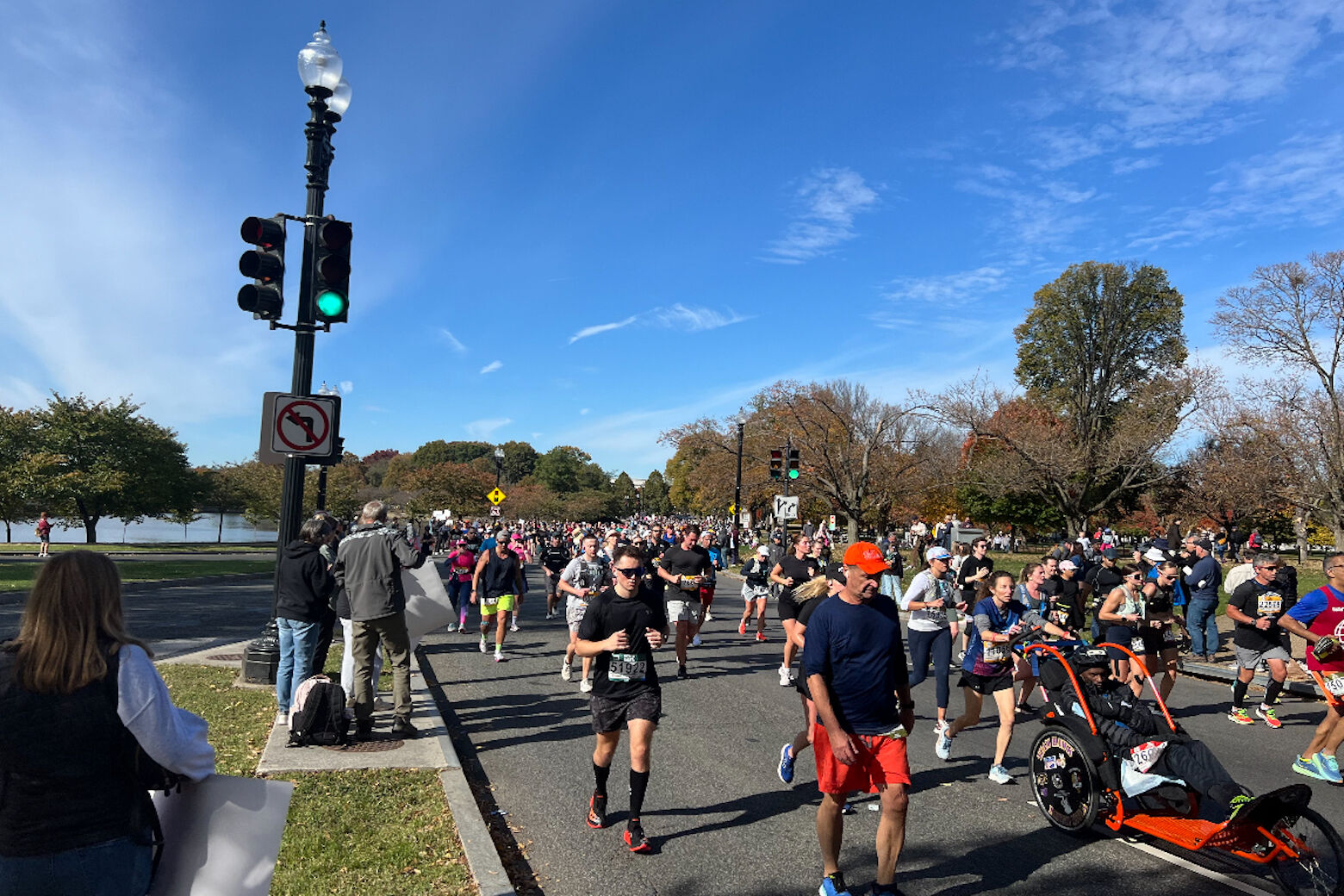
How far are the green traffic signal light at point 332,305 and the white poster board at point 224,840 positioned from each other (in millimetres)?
5634

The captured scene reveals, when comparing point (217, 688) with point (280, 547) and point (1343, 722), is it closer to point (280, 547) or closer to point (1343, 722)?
point (280, 547)

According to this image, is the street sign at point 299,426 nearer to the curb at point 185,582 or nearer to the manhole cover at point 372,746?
the manhole cover at point 372,746

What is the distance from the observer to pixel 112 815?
248 centimetres

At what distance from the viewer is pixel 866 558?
4.52m

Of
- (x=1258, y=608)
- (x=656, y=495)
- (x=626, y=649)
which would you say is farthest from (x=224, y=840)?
(x=656, y=495)

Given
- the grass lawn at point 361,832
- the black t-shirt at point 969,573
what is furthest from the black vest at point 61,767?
the black t-shirt at point 969,573

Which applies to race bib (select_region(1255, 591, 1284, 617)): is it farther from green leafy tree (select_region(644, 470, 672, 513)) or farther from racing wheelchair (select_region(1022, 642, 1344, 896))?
green leafy tree (select_region(644, 470, 672, 513))

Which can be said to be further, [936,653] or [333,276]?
[936,653]

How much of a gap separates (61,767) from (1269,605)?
33.8 ft

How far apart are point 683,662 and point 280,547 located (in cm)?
530

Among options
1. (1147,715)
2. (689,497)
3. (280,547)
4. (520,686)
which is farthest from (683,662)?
(689,497)

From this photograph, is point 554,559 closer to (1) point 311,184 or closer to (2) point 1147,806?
(1) point 311,184

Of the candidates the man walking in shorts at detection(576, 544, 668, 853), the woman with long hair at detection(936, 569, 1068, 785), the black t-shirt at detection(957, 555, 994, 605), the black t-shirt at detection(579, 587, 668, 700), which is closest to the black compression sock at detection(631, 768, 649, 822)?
the man walking in shorts at detection(576, 544, 668, 853)

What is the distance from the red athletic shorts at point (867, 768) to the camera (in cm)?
426
